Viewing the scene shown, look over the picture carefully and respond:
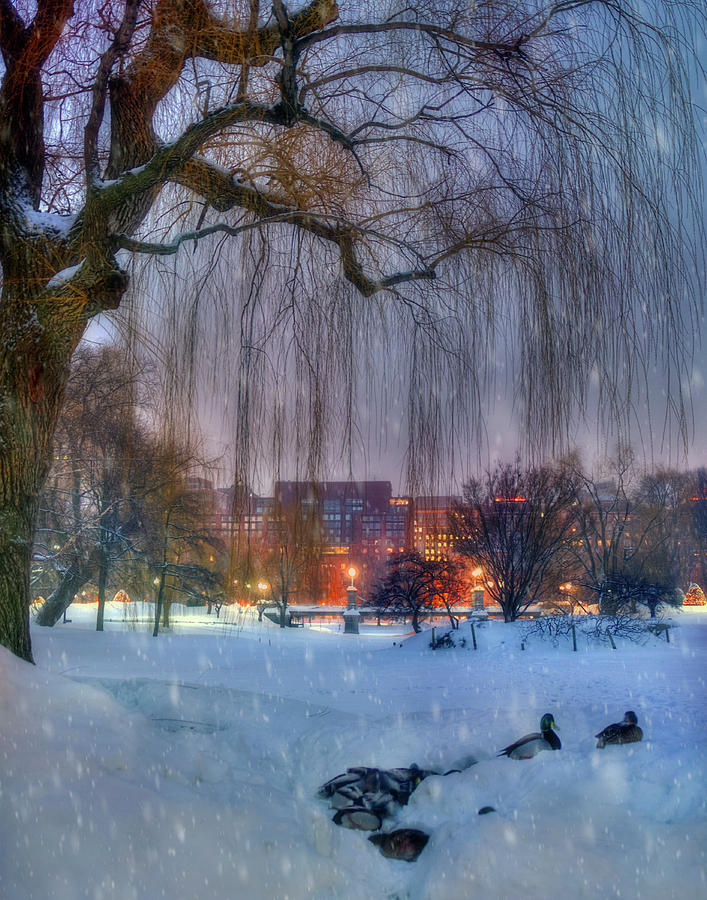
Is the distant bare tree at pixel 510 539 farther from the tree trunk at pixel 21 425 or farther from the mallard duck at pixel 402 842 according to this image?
the tree trunk at pixel 21 425

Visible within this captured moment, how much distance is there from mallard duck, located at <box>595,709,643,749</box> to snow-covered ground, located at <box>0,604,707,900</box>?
0.49 ft

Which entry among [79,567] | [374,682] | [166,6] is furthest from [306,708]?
[79,567]

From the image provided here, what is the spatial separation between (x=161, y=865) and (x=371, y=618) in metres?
31.5

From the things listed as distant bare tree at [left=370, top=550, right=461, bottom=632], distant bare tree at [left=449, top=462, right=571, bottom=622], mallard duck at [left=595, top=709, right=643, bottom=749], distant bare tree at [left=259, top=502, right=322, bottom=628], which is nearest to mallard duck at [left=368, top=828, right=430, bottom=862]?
mallard duck at [left=595, top=709, right=643, bottom=749]

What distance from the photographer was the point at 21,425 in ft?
11.0

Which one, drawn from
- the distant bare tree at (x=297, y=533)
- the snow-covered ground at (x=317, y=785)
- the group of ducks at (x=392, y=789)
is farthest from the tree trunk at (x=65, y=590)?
the distant bare tree at (x=297, y=533)

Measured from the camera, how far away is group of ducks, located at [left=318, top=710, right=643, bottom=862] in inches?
175

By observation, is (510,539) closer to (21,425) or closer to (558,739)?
(558,739)

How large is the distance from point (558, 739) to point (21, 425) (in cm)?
536

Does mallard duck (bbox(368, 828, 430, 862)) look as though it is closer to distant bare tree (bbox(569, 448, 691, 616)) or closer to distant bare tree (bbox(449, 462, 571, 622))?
distant bare tree (bbox(569, 448, 691, 616))

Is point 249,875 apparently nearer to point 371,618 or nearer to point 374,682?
Answer: point 374,682

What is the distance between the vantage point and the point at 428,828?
4684 mm

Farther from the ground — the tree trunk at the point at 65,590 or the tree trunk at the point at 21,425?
the tree trunk at the point at 21,425

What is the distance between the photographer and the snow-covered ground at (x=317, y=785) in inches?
91.3
